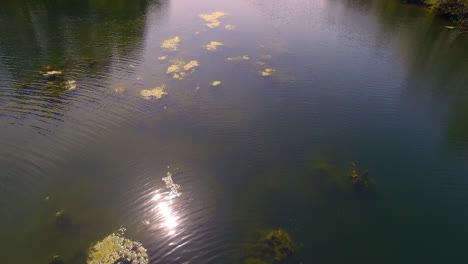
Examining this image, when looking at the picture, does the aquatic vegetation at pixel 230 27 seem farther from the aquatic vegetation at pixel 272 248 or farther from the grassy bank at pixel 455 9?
the grassy bank at pixel 455 9

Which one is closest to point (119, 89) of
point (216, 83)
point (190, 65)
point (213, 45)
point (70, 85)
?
point (70, 85)

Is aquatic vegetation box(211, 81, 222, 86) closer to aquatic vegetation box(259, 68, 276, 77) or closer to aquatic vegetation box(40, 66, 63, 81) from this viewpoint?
aquatic vegetation box(259, 68, 276, 77)

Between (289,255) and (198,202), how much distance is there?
15.0 feet

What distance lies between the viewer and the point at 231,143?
59.6 feet

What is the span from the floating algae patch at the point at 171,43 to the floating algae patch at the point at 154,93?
25.7 ft

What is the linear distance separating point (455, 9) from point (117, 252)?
156 feet

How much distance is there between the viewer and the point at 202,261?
12023 millimetres

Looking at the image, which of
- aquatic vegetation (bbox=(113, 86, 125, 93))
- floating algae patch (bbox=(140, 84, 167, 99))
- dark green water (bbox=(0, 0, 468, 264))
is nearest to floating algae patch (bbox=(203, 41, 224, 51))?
dark green water (bbox=(0, 0, 468, 264))

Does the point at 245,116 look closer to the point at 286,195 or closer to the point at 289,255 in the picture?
the point at 286,195

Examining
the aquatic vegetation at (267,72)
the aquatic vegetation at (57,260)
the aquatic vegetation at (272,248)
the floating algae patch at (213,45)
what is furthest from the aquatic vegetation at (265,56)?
the aquatic vegetation at (57,260)

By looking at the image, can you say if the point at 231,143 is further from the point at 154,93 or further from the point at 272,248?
the point at 154,93

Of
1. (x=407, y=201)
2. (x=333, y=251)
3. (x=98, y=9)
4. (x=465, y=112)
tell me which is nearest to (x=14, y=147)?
(x=333, y=251)

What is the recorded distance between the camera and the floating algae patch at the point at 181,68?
24.8m

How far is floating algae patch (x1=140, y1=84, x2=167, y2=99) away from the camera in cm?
2191
